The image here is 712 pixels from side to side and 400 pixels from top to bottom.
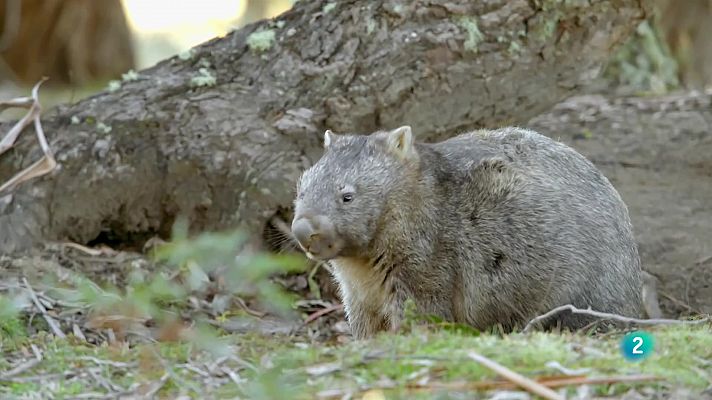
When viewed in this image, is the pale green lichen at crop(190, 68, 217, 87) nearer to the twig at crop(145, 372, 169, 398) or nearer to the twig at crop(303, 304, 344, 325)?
the twig at crop(303, 304, 344, 325)

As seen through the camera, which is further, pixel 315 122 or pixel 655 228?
pixel 655 228

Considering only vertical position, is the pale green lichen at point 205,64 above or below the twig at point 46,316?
above

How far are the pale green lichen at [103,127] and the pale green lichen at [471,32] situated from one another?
7.02ft

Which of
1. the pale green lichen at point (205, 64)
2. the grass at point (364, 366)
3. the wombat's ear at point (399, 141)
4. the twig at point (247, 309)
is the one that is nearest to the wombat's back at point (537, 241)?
the wombat's ear at point (399, 141)

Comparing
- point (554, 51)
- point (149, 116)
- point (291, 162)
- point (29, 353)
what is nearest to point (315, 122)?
point (291, 162)

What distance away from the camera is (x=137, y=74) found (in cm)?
695

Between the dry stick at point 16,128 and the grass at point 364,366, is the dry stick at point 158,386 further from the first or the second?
the dry stick at point 16,128

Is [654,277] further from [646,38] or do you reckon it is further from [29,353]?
[646,38]

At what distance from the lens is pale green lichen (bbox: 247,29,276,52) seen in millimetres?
6824

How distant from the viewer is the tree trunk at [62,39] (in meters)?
15.3

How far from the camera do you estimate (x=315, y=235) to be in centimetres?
508

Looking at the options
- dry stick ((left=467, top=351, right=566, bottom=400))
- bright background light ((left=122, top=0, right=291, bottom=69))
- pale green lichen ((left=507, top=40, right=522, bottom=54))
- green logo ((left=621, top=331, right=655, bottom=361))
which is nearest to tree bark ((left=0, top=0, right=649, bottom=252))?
pale green lichen ((left=507, top=40, right=522, bottom=54))

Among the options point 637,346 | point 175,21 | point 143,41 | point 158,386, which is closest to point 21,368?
point 158,386

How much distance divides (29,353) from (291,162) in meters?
2.48
